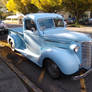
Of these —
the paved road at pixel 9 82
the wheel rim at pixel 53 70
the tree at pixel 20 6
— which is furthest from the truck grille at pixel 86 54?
the tree at pixel 20 6

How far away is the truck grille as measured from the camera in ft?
11.7

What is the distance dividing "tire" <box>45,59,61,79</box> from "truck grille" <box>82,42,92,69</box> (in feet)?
2.90

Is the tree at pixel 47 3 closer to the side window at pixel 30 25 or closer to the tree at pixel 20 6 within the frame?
the tree at pixel 20 6

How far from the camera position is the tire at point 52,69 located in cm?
367

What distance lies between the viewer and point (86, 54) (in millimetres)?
3617

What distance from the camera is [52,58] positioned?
11.7 feet

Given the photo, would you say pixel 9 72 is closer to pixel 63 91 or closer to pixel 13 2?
pixel 63 91

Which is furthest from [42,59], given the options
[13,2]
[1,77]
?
[13,2]

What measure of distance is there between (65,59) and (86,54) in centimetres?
78

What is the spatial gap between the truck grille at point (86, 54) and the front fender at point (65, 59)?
0.86ft

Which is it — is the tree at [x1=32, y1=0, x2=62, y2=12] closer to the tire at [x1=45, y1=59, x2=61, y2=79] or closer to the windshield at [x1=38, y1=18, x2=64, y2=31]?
the windshield at [x1=38, y1=18, x2=64, y2=31]

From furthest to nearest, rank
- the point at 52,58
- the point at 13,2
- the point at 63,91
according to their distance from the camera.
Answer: the point at 13,2 < the point at 52,58 < the point at 63,91

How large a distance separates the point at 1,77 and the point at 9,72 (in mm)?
368

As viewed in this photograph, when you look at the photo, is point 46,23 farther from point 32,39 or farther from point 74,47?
point 74,47
